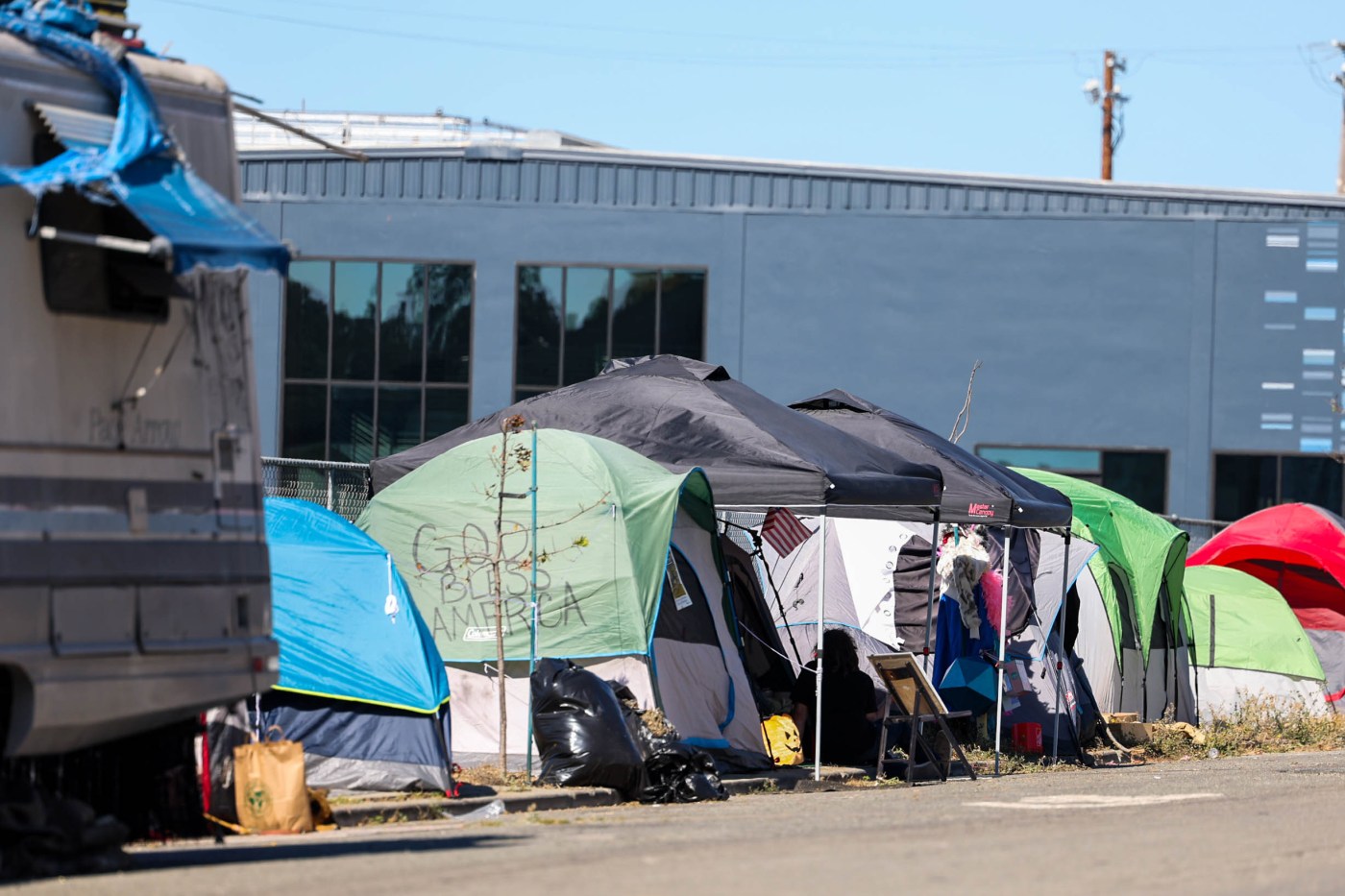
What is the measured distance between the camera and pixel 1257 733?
21.3 meters

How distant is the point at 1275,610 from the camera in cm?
2328

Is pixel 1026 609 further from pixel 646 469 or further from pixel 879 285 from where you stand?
pixel 879 285

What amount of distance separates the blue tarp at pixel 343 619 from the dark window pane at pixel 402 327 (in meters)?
24.0

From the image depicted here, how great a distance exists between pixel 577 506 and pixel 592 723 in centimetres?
191

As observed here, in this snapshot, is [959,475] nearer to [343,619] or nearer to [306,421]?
[343,619]

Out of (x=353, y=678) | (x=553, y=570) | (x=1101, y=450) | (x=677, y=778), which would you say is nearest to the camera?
(x=353, y=678)

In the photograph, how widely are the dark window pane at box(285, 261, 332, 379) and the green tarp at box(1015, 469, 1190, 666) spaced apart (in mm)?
19429

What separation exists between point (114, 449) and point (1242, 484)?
3092 centimetres

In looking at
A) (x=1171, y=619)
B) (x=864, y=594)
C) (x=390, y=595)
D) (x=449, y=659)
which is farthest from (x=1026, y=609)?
(x=390, y=595)

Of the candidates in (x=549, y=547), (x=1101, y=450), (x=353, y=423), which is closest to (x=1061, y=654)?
(x=549, y=547)

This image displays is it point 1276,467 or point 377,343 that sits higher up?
point 377,343

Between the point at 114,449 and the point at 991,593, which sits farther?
the point at 991,593

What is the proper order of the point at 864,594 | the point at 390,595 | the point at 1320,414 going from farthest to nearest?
the point at 1320,414
the point at 864,594
the point at 390,595

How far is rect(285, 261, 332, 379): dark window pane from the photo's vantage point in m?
36.6
